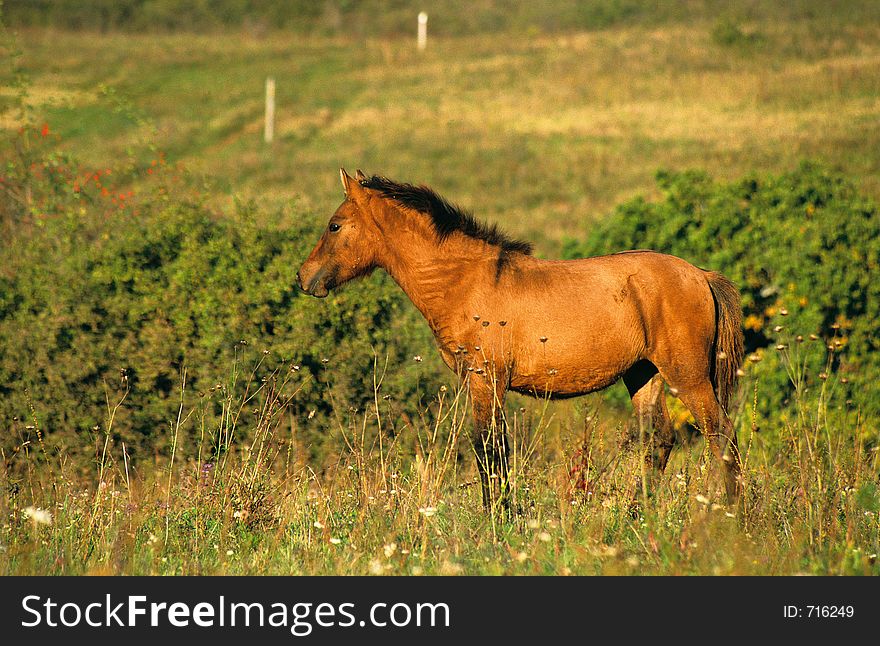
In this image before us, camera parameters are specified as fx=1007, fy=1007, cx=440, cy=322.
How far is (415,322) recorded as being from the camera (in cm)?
924

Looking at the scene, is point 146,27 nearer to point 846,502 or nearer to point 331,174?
point 331,174

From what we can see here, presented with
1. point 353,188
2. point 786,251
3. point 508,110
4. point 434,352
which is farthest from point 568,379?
point 508,110

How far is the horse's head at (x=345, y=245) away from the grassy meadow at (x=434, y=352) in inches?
29.1

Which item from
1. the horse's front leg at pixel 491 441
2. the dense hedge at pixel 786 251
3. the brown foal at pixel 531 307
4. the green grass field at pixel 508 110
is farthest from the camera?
the green grass field at pixel 508 110

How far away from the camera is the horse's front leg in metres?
5.73

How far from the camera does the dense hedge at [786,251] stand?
9977 millimetres

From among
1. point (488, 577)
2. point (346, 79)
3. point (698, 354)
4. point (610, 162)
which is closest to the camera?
point (488, 577)

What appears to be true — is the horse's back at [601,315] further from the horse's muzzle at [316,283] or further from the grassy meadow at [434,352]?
the horse's muzzle at [316,283]

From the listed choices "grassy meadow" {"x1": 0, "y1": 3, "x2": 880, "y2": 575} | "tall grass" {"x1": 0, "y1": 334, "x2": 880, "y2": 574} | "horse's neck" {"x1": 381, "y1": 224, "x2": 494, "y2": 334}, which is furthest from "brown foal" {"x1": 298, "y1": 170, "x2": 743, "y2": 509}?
"tall grass" {"x1": 0, "y1": 334, "x2": 880, "y2": 574}

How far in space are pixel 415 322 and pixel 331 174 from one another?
25.7 m

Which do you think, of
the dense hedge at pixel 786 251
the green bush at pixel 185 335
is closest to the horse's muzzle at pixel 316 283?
the green bush at pixel 185 335

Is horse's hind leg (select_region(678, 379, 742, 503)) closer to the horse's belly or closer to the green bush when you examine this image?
the horse's belly

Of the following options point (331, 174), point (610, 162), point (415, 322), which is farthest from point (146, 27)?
point (415, 322)

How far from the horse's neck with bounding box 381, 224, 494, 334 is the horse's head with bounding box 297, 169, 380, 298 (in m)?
0.19
